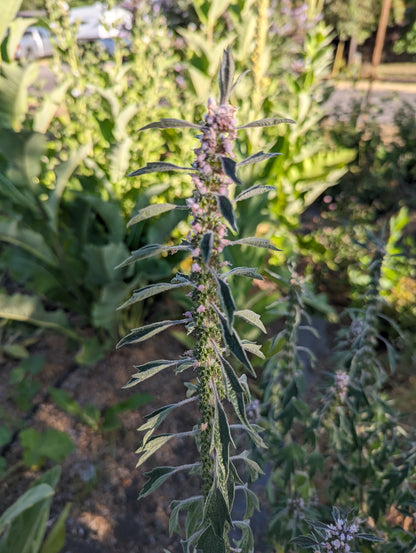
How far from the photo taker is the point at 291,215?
3.32 metres

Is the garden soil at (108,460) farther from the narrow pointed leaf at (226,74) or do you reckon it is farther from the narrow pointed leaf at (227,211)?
the narrow pointed leaf at (226,74)

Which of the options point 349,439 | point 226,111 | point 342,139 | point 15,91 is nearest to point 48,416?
point 349,439

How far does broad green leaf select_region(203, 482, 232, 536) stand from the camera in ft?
2.78

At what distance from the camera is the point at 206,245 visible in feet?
2.15

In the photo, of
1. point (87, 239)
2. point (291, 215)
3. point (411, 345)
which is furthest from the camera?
point (291, 215)

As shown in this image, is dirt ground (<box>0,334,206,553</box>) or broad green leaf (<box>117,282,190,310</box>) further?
dirt ground (<box>0,334,206,553</box>)

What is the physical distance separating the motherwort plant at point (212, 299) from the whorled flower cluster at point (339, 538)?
194mm

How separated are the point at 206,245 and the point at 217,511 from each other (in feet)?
1.78

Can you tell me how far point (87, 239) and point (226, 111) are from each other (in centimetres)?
226

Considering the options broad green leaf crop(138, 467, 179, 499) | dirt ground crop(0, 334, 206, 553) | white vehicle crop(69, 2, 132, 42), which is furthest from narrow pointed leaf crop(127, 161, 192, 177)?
white vehicle crop(69, 2, 132, 42)

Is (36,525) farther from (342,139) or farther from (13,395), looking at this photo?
(342,139)

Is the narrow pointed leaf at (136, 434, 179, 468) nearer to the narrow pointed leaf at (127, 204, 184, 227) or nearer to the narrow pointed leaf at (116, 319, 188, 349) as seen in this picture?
the narrow pointed leaf at (116, 319, 188, 349)

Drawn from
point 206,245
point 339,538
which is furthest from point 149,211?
point 339,538

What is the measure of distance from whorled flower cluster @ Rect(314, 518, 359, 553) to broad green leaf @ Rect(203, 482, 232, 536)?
0.24 m
